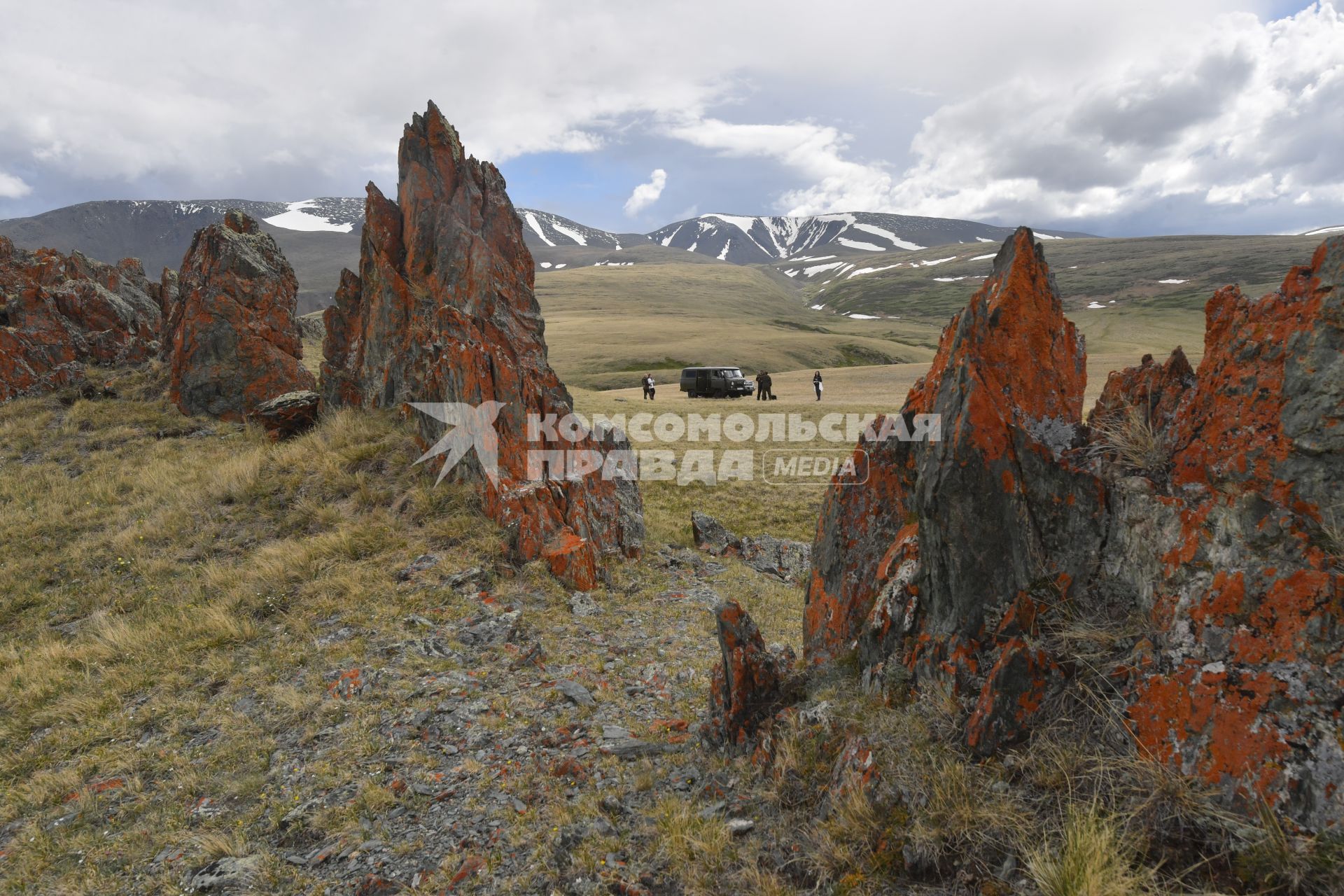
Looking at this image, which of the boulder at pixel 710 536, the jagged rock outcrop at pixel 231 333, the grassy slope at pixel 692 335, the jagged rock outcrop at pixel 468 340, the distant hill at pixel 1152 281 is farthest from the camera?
the distant hill at pixel 1152 281

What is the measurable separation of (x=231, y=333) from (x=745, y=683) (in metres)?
20.1

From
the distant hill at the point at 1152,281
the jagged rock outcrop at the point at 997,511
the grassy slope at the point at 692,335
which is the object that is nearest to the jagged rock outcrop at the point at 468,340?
the jagged rock outcrop at the point at 997,511

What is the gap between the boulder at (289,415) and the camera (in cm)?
1595

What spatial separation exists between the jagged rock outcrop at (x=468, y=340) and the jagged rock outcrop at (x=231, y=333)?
7.19ft

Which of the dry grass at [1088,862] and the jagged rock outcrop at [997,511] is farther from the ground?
the jagged rock outcrop at [997,511]

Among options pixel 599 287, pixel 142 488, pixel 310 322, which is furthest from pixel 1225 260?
pixel 142 488

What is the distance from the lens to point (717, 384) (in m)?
44.0

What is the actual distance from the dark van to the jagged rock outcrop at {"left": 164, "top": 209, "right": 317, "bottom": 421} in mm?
27934

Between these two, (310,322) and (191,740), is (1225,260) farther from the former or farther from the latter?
(191,740)

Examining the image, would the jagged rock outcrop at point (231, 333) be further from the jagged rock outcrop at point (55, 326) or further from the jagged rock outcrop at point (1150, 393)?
the jagged rock outcrop at point (1150, 393)

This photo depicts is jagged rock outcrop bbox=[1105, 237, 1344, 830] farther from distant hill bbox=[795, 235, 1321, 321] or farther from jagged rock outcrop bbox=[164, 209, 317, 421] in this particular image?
distant hill bbox=[795, 235, 1321, 321]

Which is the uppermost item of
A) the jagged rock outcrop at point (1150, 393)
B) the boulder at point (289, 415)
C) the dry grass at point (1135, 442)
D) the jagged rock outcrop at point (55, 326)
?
the jagged rock outcrop at point (55, 326)

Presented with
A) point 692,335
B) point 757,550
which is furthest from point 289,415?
point 692,335

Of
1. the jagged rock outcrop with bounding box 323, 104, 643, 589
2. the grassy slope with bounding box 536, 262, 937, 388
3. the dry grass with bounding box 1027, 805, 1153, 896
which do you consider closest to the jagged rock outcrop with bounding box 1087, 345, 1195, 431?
the dry grass with bounding box 1027, 805, 1153, 896
